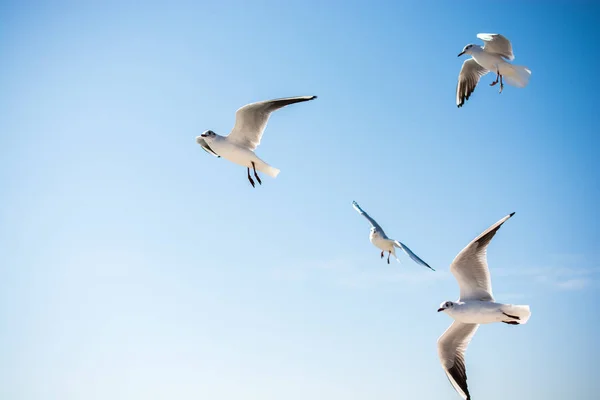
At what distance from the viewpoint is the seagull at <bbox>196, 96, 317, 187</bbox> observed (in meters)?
12.2

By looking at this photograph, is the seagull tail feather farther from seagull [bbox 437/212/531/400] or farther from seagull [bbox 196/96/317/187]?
seagull [bbox 196/96/317/187]

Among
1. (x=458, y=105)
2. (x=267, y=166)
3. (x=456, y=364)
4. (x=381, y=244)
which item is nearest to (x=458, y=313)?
(x=456, y=364)

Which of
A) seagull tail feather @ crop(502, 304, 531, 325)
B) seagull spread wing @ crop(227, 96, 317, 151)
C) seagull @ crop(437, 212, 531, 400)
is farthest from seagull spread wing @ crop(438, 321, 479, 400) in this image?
seagull spread wing @ crop(227, 96, 317, 151)

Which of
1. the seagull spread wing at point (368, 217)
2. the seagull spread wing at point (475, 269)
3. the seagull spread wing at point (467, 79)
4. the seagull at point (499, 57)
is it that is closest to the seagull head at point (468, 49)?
the seagull at point (499, 57)

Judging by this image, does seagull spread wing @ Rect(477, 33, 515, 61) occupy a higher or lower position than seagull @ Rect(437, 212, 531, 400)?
higher

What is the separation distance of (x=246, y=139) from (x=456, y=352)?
519 cm

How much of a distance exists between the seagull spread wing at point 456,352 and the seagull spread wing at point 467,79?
6.95 metres

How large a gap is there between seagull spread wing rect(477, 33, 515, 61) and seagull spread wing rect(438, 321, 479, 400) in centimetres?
597

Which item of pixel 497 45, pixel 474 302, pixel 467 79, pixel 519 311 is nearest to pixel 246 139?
pixel 474 302

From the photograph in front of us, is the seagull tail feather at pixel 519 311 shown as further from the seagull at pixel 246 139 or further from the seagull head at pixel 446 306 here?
the seagull at pixel 246 139

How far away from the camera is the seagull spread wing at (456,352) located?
36.9 ft

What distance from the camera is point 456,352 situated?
11.5 meters

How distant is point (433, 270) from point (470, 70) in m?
7.98

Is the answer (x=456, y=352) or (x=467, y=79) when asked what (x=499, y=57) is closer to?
(x=467, y=79)
